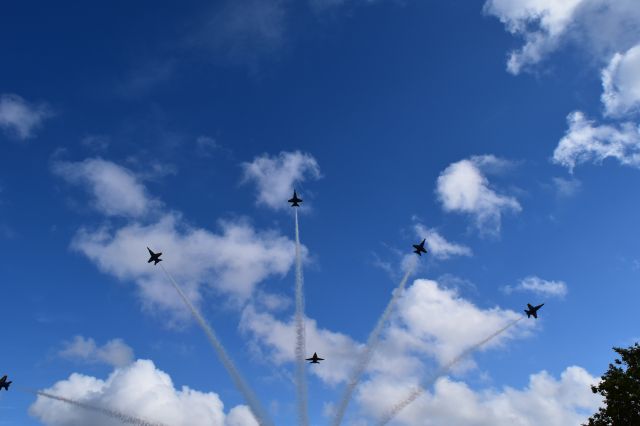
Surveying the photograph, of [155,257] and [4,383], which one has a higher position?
[155,257]

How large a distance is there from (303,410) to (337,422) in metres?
6.48

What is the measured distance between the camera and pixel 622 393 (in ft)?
202

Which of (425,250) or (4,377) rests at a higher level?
(425,250)

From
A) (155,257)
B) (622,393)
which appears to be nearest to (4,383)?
(155,257)

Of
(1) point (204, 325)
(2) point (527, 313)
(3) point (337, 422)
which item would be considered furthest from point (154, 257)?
(2) point (527, 313)

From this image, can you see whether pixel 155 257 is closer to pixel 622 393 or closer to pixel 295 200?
pixel 295 200

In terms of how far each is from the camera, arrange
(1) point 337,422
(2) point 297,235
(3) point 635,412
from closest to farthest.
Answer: (3) point 635,412, (1) point 337,422, (2) point 297,235

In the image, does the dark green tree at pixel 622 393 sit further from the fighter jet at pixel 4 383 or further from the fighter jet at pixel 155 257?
the fighter jet at pixel 4 383

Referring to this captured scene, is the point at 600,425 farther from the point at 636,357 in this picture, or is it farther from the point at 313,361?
the point at 313,361

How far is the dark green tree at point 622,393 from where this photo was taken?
60.9 meters

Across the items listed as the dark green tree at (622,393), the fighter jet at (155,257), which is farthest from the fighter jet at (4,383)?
the dark green tree at (622,393)

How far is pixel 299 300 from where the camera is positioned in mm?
94312

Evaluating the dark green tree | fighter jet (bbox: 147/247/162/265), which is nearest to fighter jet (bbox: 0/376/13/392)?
fighter jet (bbox: 147/247/162/265)

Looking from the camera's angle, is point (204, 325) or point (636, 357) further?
point (204, 325)
